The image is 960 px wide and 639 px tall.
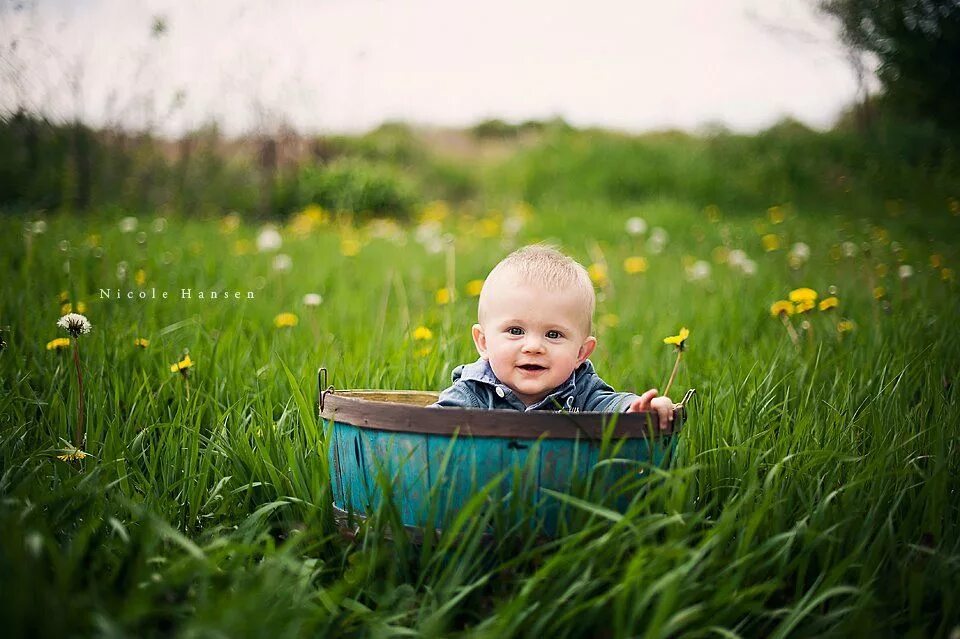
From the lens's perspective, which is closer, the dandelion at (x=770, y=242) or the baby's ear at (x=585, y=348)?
the baby's ear at (x=585, y=348)

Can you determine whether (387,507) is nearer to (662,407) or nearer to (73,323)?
(662,407)

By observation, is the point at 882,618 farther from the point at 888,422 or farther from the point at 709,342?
the point at 709,342

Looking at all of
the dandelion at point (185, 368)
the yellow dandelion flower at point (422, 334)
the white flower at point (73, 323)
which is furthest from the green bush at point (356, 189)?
the white flower at point (73, 323)

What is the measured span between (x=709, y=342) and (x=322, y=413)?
2122 millimetres

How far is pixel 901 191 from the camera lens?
6.94m

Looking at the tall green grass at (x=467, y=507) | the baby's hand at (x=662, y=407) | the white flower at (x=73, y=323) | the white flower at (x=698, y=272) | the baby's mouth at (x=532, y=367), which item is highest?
the white flower at (x=698, y=272)

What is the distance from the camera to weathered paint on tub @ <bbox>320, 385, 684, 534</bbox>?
58.4 inches

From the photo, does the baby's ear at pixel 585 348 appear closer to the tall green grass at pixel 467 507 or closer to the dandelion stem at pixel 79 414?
the tall green grass at pixel 467 507

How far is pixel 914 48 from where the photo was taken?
4.39m

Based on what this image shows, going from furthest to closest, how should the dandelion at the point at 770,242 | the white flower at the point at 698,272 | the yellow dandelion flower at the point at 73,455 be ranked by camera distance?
the dandelion at the point at 770,242 < the white flower at the point at 698,272 < the yellow dandelion flower at the point at 73,455

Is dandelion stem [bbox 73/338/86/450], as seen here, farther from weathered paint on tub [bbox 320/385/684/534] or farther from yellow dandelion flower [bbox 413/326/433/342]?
yellow dandelion flower [bbox 413/326/433/342]

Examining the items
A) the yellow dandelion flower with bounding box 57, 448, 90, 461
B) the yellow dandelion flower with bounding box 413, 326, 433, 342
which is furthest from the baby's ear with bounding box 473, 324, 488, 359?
the yellow dandelion flower with bounding box 57, 448, 90, 461

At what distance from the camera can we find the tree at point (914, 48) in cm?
427

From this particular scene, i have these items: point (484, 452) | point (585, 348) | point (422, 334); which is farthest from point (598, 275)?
point (484, 452)
